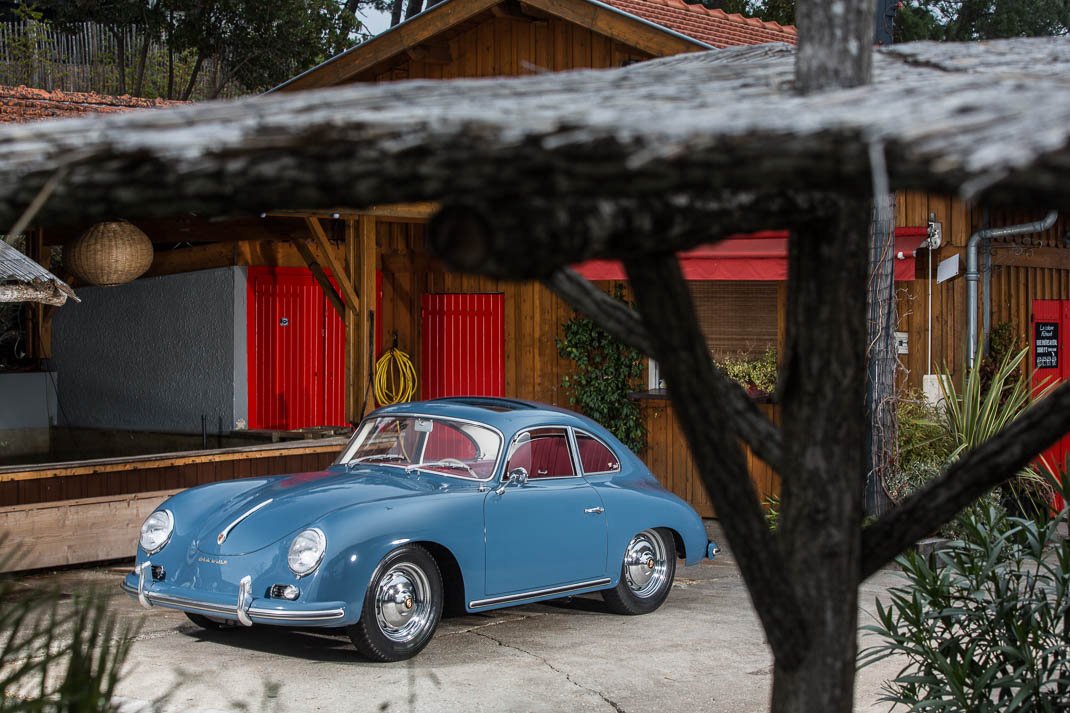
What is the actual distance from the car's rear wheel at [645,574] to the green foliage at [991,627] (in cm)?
363

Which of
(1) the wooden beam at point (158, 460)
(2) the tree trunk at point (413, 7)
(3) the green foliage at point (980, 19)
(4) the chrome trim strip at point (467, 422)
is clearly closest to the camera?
(4) the chrome trim strip at point (467, 422)

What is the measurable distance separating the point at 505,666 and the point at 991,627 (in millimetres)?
3239

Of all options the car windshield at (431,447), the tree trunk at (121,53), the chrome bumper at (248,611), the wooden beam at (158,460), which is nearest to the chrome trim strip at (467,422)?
the car windshield at (431,447)

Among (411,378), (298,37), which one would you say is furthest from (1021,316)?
(298,37)

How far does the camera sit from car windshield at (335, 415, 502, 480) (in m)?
8.46

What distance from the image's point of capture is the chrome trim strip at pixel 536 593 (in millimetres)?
8102

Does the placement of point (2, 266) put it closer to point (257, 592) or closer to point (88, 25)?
point (257, 592)

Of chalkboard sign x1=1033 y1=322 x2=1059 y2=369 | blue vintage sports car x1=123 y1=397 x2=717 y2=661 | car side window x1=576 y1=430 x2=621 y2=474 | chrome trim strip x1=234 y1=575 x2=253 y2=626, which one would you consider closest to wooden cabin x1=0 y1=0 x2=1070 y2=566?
chalkboard sign x1=1033 y1=322 x2=1059 y2=369

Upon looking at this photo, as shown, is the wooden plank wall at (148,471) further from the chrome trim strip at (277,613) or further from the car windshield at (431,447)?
the chrome trim strip at (277,613)

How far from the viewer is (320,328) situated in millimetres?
15609

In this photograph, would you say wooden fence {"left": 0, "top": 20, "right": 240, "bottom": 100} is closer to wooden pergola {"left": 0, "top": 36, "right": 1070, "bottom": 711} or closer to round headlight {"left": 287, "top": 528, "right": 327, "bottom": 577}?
round headlight {"left": 287, "top": 528, "right": 327, "bottom": 577}

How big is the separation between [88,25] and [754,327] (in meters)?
18.4

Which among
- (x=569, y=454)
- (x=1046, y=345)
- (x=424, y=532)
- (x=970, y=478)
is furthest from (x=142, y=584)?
(x=1046, y=345)

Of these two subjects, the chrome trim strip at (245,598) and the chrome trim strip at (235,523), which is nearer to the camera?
the chrome trim strip at (245,598)
